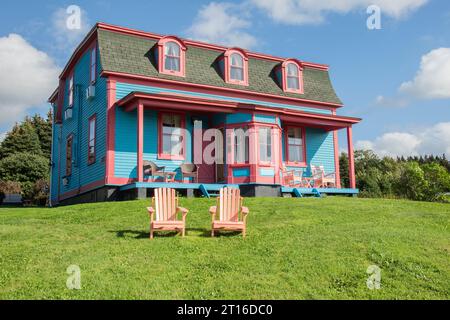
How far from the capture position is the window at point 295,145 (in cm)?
2019

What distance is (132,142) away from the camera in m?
17.1

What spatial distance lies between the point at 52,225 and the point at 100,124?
7.13 meters

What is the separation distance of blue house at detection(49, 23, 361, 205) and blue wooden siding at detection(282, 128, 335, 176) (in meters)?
0.04

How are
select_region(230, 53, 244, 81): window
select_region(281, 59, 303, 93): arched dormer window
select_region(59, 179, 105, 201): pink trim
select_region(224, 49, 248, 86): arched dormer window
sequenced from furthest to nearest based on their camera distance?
select_region(281, 59, 303, 93): arched dormer window < select_region(230, 53, 244, 81): window < select_region(224, 49, 248, 86): arched dormer window < select_region(59, 179, 105, 201): pink trim

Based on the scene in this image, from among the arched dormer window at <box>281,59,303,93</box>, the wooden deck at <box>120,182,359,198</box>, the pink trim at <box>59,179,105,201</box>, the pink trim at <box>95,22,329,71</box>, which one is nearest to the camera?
the wooden deck at <box>120,182,359,198</box>

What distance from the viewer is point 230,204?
33.0ft

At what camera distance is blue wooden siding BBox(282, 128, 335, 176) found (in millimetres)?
20708

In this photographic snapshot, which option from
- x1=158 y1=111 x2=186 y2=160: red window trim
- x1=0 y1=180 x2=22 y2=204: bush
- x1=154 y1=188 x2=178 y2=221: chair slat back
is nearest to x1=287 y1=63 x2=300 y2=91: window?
x1=158 y1=111 x2=186 y2=160: red window trim

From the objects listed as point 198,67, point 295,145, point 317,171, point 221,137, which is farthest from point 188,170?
point 317,171

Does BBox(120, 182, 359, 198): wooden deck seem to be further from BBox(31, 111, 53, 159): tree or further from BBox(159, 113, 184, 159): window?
BBox(31, 111, 53, 159): tree
